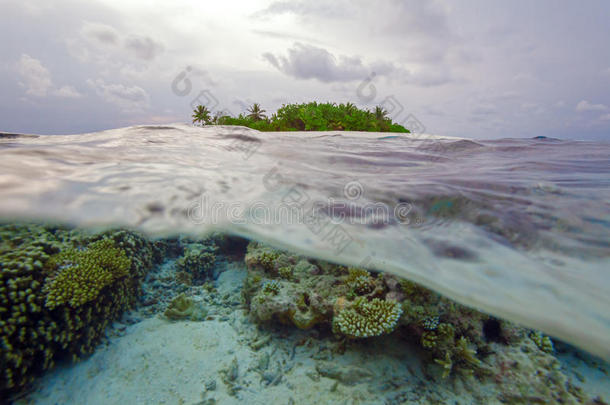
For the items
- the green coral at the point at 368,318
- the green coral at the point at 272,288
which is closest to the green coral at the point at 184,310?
the green coral at the point at 272,288

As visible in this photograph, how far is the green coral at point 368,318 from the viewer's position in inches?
167

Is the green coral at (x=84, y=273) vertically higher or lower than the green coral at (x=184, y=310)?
higher

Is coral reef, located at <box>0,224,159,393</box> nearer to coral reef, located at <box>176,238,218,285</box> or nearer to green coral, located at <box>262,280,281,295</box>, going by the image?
coral reef, located at <box>176,238,218,285</box>

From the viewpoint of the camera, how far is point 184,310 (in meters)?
5.66

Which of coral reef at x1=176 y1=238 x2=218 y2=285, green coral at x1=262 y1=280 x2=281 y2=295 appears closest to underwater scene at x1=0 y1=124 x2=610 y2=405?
green coral at x1=262 y1=280 x2=281 y2=295

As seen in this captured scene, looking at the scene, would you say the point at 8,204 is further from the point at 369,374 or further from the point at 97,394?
the point at 369,374

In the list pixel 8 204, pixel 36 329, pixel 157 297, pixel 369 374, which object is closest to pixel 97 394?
pixel 36 329

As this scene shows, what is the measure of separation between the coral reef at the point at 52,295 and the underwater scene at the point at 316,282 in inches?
1.0

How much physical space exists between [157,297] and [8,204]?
399 centimetres

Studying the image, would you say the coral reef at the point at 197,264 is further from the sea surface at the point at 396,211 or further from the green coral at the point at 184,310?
the sea surface at the point at 396,211

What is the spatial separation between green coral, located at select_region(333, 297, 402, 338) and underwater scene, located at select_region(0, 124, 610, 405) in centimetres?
2

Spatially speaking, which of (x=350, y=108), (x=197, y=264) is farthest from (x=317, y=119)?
(x=197, y=264)

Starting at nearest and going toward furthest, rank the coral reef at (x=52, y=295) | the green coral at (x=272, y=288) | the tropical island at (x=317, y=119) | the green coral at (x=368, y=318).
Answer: the coral reef at (x=52, y=295)
the green coral at (x=368, y=318)
the green coral at (x=272, y=288)
the tropical island at (x=317, y=119)

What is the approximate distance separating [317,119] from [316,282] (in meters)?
26.6
